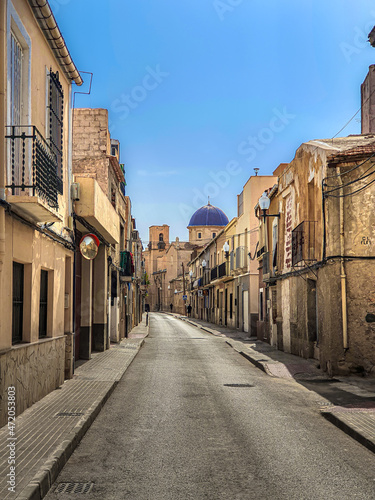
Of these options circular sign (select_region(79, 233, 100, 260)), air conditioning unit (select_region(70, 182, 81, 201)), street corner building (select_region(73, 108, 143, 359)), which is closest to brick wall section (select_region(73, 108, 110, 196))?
street corner building (select_region(73, 108, 143, 359))

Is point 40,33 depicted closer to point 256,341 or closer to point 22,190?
point 22,190

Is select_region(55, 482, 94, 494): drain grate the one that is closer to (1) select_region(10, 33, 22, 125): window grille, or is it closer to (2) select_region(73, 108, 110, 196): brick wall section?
(1) select_region(10, 33, 22, 125): window grille

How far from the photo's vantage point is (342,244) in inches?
537

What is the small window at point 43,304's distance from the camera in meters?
10.9

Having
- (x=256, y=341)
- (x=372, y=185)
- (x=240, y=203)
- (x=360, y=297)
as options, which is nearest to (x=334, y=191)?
(x=372, y=185)

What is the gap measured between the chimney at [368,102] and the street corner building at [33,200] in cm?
1481

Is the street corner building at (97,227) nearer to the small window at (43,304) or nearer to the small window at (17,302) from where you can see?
the small window at (43,304)

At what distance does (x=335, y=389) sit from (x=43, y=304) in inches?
248

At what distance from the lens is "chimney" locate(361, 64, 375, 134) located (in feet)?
76.0

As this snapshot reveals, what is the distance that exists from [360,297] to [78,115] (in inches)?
501

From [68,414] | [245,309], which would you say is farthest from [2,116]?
[245,309]

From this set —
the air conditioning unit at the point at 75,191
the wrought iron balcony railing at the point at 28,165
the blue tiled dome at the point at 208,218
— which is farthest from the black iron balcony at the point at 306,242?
the blue tiled dome at the point at 208,218

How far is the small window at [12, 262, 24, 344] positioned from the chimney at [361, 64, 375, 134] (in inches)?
701

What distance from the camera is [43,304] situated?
36.4 feet
